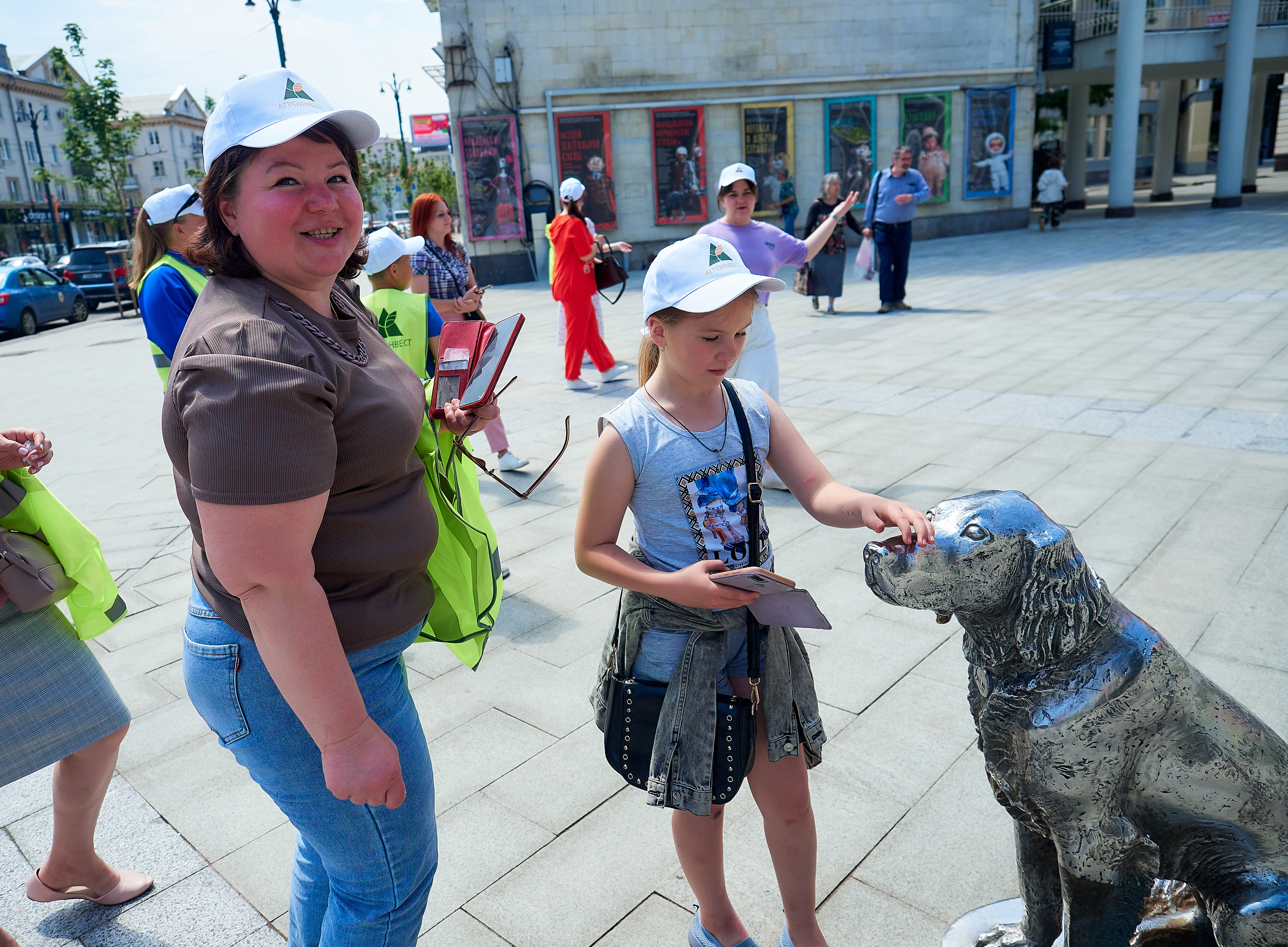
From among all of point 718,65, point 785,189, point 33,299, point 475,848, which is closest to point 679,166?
point 718,65

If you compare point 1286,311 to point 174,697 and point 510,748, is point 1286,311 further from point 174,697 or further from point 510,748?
point 174,697

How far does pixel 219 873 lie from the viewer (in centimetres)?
264

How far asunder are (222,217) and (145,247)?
237 centimetres

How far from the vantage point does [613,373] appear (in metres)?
9.35

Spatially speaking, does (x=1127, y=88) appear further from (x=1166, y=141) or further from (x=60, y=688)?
(x=60, y=688)

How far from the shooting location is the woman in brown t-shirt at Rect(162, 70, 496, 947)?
1.27 meters

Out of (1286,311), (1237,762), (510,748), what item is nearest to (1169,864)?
(1237,762)

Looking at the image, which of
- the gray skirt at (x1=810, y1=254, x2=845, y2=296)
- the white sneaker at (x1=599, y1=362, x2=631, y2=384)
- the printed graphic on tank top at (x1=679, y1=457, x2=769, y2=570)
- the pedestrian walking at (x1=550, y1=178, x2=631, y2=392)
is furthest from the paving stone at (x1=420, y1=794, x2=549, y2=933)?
the gray skirt at (x1=810, y1=254, x2=845, y2=296)

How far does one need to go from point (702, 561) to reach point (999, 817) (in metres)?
1.48

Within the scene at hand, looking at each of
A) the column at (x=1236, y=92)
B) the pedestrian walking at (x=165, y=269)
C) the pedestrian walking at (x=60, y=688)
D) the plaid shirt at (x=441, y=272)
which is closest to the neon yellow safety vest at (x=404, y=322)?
the pedestrian walking at (x=165, y=269)

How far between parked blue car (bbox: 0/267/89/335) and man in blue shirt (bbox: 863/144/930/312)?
18.5 m

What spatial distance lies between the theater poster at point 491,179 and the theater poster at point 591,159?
1017 mm

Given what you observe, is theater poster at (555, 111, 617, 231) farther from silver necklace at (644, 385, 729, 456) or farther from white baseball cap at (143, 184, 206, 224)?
silver necklace at (644, 385, 729, 456)

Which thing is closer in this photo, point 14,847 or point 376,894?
point 376,894
